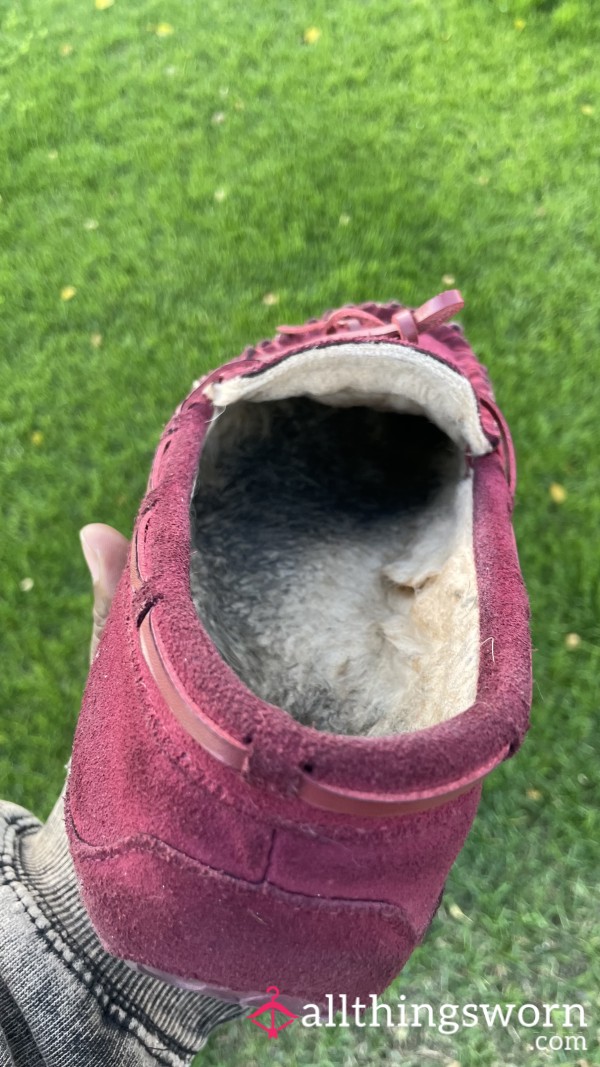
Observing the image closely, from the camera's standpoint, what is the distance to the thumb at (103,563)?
1.15m

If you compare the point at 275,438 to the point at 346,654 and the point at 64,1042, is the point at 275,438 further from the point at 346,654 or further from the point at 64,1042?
the point at 64,1042

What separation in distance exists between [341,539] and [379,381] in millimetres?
333

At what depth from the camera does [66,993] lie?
886mm

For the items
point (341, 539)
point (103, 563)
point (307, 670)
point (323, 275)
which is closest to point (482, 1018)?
point (307, 670)

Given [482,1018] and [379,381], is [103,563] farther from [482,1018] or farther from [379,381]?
[482,1018]

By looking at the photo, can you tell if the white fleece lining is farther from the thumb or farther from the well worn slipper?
the thumb

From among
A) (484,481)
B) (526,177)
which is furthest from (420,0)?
(484,481)

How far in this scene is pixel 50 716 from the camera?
1357 mm

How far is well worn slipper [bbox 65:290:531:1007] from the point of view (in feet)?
1.83

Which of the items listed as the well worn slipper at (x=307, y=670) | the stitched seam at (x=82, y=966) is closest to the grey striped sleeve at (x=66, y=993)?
the stitched seam at (x=82, y=966)

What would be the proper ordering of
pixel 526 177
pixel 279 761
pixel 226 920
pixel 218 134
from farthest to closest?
pixel 218 134 < pixel 526 177 < pixel 226 920 < pixel 279 761

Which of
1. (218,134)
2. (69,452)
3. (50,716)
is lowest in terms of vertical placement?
(50,716)

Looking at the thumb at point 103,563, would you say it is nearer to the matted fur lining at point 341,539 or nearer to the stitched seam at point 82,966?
the matted fur lining at point 341,539

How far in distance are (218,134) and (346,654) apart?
1.51m
